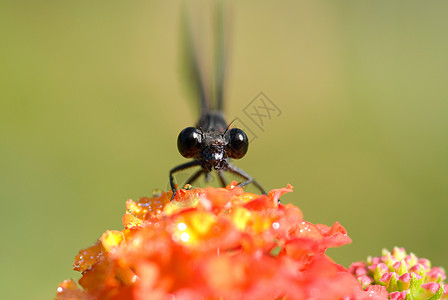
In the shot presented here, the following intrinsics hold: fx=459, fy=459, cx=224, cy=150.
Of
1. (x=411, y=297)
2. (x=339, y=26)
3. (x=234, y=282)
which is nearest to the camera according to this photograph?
(x=234, y=282)

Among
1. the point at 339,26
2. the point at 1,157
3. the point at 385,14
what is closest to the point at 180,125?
the point at 1,157

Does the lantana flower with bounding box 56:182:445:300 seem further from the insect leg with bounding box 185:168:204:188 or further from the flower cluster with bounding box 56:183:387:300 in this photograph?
the insect leg with bounding box 185:168:204:188

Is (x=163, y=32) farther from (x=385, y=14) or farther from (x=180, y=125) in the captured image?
(x=385, y=14)

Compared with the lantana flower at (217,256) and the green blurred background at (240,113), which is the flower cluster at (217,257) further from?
the green blurred background at (240,113)

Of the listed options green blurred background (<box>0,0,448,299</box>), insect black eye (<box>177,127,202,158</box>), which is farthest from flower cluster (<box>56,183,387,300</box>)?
green blurred background (<box>0,0,448,299</box>)

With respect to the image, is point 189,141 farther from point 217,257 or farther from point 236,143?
point 217,257
